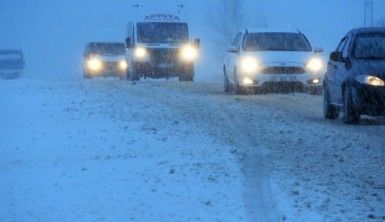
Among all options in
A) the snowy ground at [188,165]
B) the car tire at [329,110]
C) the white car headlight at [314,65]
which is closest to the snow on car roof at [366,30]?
the car tire at [329,110]

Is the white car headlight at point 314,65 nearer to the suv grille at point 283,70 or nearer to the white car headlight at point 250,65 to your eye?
the suv grille at point 283,70

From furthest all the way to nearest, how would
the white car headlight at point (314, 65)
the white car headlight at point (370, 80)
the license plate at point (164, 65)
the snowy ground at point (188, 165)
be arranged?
the license plate at point (164, 65)
the white car headlight at point (314, 65)
the white car headlight at point (370, 80)
the snowy ground at point (188, 165)

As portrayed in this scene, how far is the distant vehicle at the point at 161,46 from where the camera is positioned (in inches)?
1110

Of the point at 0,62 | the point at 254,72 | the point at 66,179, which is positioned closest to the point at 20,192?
the point at 66,179

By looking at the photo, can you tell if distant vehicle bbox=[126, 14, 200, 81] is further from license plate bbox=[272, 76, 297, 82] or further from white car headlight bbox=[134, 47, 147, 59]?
license plate bbox=[272, 76, 297, 82]

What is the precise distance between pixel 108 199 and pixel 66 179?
119cm

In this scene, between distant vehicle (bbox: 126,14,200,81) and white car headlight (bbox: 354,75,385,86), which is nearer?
white car headlight (bbox: 354,75,385,86)

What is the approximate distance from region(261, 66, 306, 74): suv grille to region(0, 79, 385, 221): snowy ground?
3.99 metres

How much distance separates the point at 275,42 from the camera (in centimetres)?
2127

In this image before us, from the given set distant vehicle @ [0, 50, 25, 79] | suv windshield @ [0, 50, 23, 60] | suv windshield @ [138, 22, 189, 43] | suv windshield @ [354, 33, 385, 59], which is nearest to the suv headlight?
suv windshield @ [354, 33, 385, 59]

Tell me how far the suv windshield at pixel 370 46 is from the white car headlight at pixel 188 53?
14.6 m

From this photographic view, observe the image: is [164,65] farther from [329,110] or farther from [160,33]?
[329,110]

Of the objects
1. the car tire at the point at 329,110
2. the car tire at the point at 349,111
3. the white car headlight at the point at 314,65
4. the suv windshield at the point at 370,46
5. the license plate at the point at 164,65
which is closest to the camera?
the car tire at the point at 349,111

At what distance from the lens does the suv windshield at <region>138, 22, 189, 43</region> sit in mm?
28234
